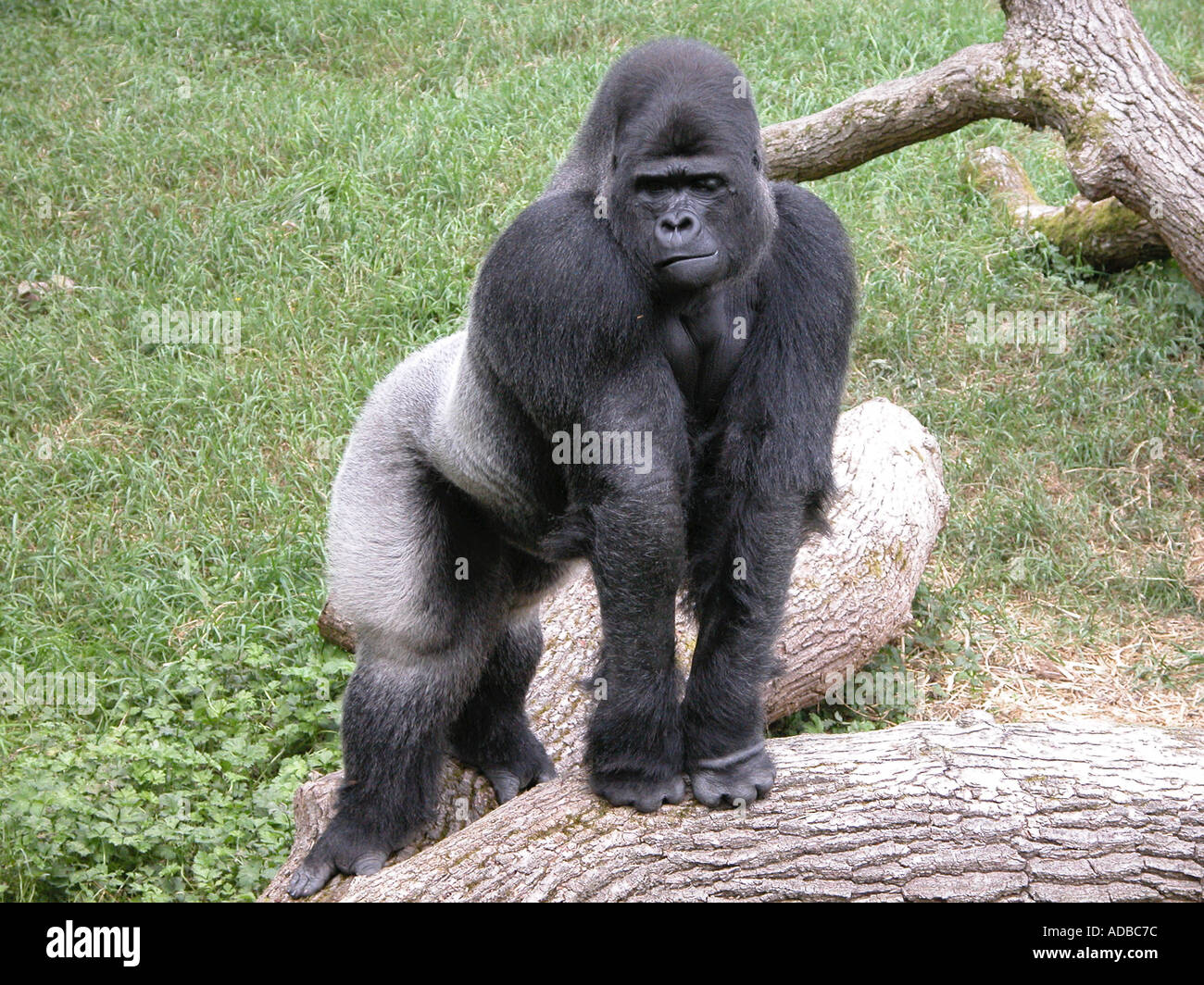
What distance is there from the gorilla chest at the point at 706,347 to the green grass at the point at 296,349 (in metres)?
2.37

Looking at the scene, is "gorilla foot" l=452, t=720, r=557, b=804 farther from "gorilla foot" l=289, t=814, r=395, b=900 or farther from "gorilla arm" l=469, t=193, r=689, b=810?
"gorilla arm" l=469, t=193, r=689, b=810

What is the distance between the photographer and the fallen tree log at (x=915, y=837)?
10.3 feet

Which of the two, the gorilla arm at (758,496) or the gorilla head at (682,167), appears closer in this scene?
the gorilla head at (682,167)

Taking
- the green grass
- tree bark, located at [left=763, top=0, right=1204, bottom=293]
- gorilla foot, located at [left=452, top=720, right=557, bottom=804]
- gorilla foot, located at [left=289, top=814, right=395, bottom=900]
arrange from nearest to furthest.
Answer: gorilla foot, located at [left=289, top=814, right=395, bottom=900] < gorilla foot, located at [left=452, top=720, right=557, bottom=804] < the green grass < tree bark, located at [left=763, top=0, right=1204, bottom=293]

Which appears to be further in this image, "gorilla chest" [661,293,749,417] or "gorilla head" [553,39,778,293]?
"gorilla chest" [661,293,749,417]

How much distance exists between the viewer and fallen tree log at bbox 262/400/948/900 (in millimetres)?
4242

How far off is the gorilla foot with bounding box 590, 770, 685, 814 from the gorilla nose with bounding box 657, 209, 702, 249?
4.54ft

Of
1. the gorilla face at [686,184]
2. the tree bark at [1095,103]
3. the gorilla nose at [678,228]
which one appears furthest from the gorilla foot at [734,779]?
the tree bark at [1095,103]

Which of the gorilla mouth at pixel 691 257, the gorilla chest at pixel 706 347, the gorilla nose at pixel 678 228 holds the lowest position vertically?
the gorilla chest at pixel 706 347

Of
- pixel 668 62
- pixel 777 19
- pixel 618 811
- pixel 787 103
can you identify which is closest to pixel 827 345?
pixel 668 62

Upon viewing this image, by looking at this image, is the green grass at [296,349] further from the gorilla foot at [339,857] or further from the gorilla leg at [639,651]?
the gorilla leg at [639,651]

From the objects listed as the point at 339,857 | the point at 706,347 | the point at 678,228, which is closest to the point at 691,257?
the point at 678,228

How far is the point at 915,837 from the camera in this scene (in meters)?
3.19

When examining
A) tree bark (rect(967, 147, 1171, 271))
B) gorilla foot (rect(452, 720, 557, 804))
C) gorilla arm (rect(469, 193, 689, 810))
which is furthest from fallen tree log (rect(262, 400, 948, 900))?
tree bark (rect(967, 147, 1171, 271))
